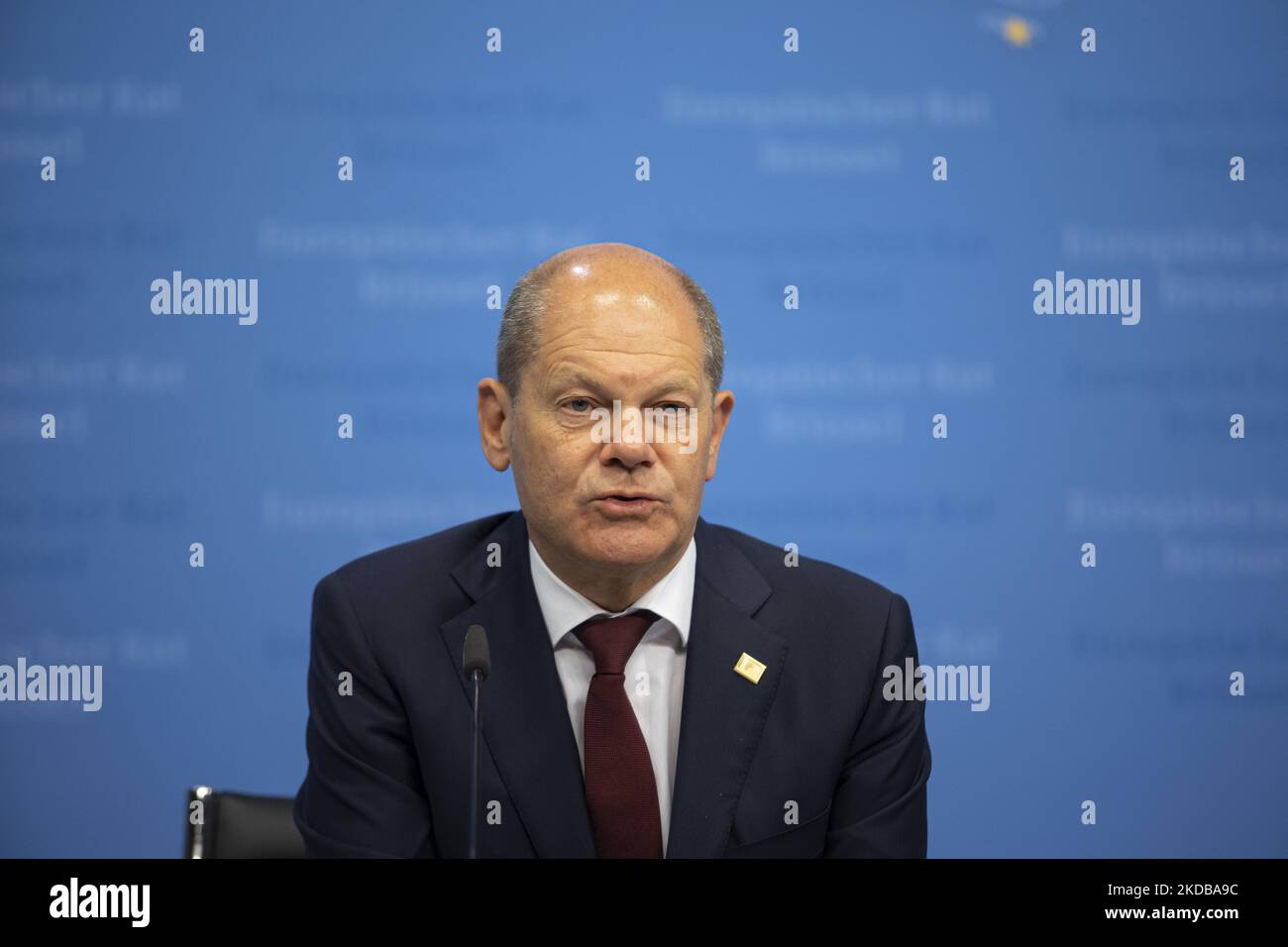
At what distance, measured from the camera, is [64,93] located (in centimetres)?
420

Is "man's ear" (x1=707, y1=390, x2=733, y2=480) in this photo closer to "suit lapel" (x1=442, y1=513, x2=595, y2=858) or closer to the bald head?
the bald head

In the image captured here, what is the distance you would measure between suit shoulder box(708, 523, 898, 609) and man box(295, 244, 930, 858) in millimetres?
61

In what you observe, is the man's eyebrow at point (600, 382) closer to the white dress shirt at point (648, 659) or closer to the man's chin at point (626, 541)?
the man's chin at point (626, 541)

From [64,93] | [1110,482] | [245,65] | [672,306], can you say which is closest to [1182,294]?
[1110,482]

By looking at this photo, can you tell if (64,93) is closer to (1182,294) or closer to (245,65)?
(245,65)

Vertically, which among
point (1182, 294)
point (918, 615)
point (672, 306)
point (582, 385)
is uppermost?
point (1182, 294)

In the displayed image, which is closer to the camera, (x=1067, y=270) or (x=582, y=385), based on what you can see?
(x=582, y=385)

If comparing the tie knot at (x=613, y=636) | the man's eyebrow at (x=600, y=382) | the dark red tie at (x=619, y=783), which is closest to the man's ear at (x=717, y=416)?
the man's eyebrow at (x=600, y=382)

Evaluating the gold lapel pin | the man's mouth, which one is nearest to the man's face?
the man's mouth

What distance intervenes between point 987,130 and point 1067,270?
1.78 ft

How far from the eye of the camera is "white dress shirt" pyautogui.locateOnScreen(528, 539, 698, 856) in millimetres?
2240

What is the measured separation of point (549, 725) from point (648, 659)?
23 centimetres

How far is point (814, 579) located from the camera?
2.48 m

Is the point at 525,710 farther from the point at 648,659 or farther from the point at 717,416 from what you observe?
the point at 717,416
